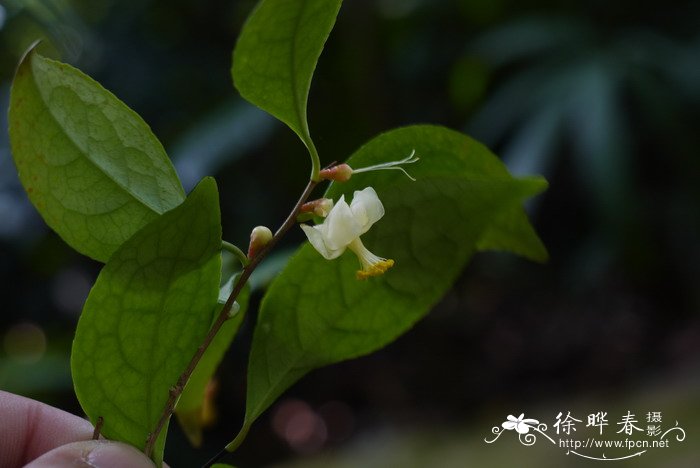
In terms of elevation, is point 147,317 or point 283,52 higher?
point 283,52

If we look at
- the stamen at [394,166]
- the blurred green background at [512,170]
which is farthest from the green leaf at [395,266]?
the blurred green background at [512,170]

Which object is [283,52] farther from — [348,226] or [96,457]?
[96,457]

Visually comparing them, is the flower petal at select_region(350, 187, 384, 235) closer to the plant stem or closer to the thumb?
the plant stem

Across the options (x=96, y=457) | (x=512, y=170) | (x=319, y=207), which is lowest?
(x=96, y=457)

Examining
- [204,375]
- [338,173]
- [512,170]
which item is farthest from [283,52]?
[512,170]

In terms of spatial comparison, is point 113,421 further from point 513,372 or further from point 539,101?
point 513,372

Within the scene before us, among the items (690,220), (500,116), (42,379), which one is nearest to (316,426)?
(42,379)
